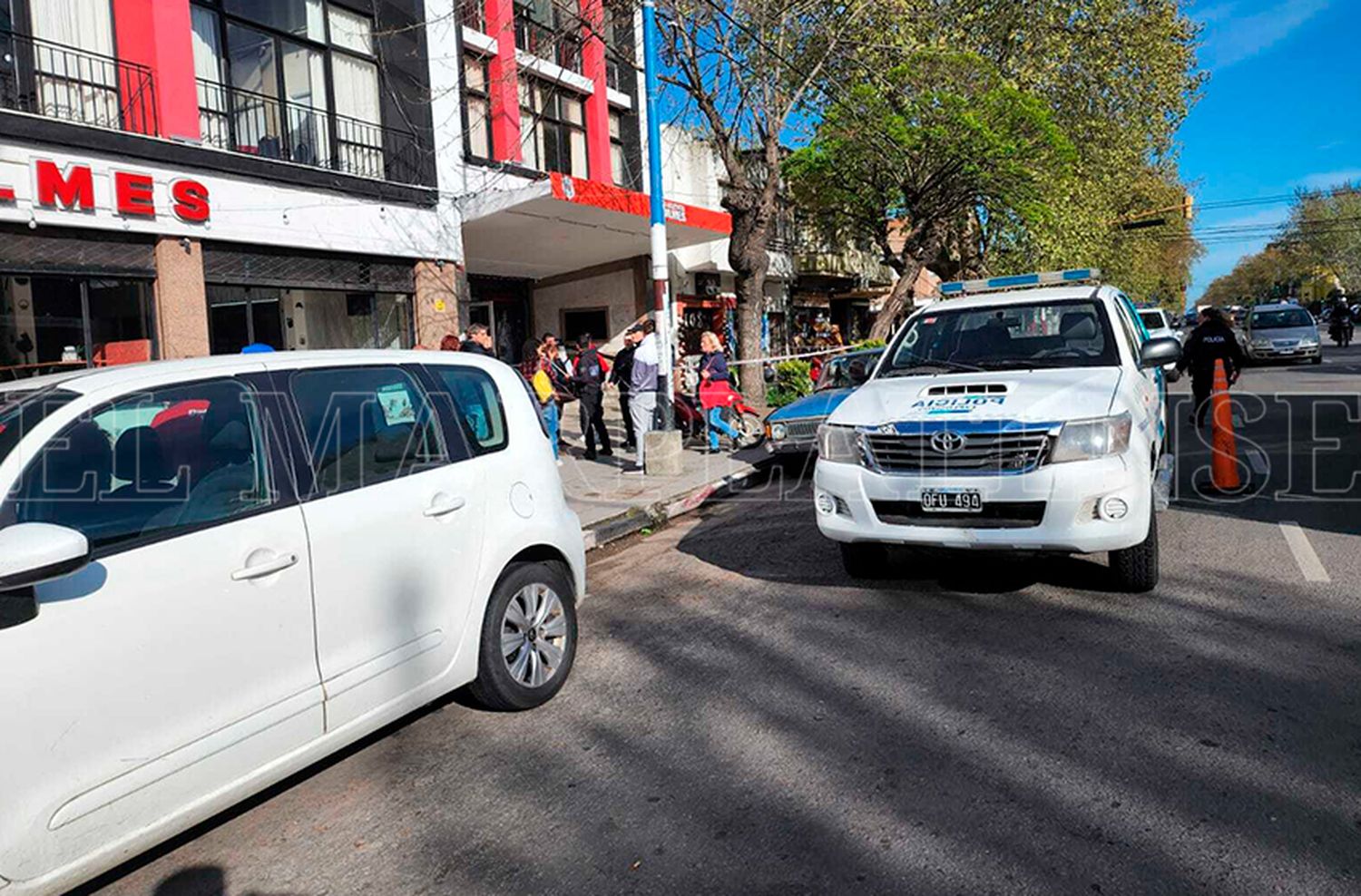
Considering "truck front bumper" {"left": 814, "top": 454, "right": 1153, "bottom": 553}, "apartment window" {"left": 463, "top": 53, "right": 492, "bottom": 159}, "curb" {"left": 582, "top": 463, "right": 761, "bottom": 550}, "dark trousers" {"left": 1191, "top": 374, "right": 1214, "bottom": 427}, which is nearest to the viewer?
"truck front bumper" {"left": 814, "top": 454, "right": 1153, "bottom": 553}

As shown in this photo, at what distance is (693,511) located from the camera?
31.8 feet

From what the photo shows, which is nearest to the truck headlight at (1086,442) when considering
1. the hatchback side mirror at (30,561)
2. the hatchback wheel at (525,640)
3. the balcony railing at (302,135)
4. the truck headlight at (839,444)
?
the truck headlight at (839,444)

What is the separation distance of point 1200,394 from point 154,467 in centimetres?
1316

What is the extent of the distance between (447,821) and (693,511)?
21.1 ft

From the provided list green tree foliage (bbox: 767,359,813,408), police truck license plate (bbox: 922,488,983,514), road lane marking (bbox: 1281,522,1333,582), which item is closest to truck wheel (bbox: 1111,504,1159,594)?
police truck license plate (bbox: 922,488,983,514)

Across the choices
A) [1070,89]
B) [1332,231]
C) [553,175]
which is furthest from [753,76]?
[1332,231]

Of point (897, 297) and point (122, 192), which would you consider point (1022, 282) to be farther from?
point (897, 297)

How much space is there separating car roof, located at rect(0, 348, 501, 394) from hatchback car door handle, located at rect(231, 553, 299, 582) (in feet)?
2.38

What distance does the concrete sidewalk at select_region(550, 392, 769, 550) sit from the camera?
346 inches

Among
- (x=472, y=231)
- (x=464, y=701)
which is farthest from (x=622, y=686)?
(x=472, y=231)

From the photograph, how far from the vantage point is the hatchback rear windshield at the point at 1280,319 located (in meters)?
24.7

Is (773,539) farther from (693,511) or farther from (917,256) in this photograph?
(917,256)

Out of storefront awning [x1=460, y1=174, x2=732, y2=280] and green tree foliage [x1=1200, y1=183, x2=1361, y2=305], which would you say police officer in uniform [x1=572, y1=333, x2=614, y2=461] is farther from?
green tree foliage [x1=1200, y1=183, x2=1361, y2=305]

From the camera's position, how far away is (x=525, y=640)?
4328 mm
